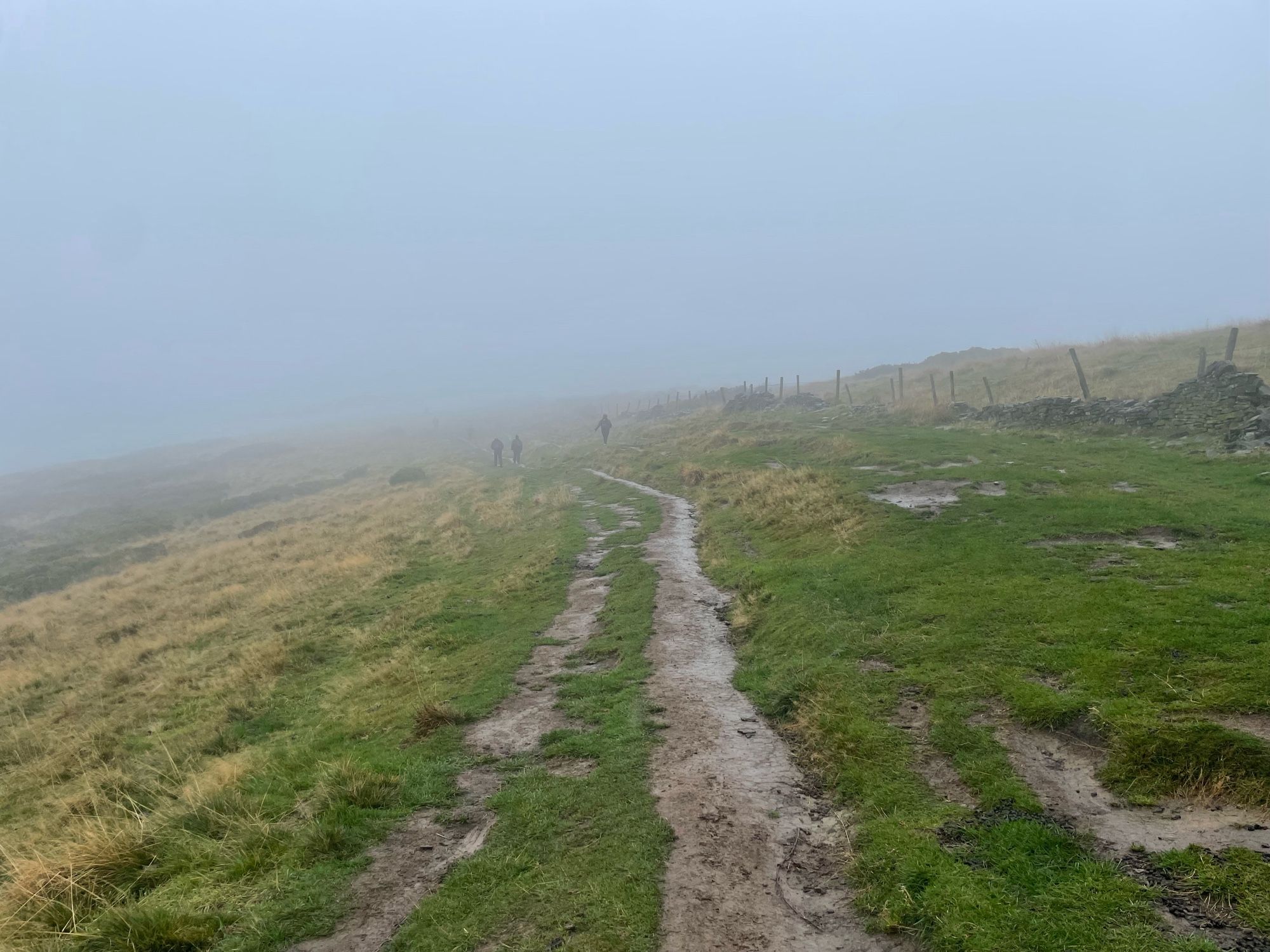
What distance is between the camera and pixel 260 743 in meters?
13.7

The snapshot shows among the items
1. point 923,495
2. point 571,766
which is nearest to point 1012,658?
point 571,766

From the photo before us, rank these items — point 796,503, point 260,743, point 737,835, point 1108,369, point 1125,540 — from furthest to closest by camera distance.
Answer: point 1108,369 < point 796,503 < point 1125,540 < point 260,743 < point 737,835

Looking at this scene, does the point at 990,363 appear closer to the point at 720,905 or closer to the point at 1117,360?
the point at 1117,360

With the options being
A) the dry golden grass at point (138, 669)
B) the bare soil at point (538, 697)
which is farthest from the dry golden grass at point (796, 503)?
the dry golden grass at point (138, 669)

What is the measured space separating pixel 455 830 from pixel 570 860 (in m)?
2.02

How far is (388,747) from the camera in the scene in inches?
454

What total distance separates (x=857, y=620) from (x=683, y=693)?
4.15m

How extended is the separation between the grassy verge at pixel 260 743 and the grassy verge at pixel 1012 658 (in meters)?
6.04

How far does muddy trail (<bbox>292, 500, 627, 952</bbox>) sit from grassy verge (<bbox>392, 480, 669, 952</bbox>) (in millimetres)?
260

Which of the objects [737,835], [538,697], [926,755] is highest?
[926,755]

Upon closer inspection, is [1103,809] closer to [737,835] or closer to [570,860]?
[737,835]

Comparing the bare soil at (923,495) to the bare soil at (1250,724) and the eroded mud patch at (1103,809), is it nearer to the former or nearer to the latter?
the eroded mud patch at (1103,809)

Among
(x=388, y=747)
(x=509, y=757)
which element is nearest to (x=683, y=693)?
(x=509, y=757)

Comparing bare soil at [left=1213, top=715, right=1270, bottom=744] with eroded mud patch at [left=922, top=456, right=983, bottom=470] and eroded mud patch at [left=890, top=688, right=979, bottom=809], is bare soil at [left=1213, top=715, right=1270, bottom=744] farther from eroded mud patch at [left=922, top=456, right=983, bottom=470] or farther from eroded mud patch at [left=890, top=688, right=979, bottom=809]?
eroded mud patch at [left=922, top=456, right=983, bottom=470]
